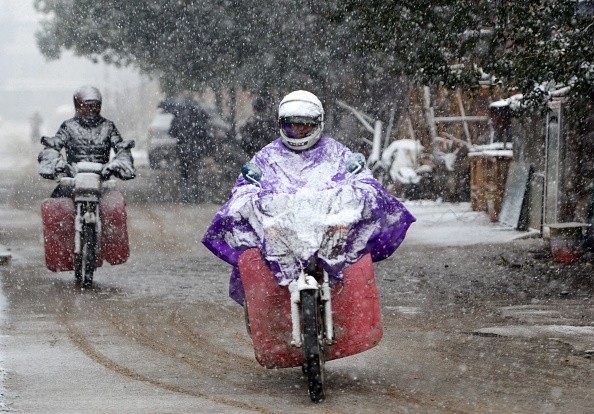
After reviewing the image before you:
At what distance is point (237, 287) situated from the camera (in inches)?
311

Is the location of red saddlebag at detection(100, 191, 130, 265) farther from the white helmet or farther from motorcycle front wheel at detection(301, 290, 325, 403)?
motorcycle front wheel at detection(301, 290, 325, 403)

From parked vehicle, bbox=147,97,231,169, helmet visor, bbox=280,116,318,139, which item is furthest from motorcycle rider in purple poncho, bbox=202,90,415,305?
parked vehicle, bbox=147,97,231,169

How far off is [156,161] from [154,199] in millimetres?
12111

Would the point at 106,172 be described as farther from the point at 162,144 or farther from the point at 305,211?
the point at 162,144

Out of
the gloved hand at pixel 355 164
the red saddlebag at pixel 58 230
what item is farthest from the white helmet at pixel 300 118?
the red saddlebag at pixel 58 230

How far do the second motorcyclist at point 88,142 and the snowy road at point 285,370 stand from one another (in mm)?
1277

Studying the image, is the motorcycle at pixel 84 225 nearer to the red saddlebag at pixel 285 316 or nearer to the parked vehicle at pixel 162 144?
the red saddlebag at pixel 285 316

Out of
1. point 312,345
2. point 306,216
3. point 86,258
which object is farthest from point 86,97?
point 312,345

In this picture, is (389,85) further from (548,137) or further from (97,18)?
(548,137)

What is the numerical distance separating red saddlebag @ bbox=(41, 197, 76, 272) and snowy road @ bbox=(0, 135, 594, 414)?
0.32 meters

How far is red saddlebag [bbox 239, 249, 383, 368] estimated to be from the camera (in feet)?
24.2

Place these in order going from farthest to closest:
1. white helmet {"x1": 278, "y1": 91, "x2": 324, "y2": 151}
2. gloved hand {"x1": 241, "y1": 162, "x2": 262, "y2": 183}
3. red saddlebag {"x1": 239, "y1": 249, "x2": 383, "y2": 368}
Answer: white helmet {"x1": 278, "y1": 91, "x2": 324, "y2": 151}
gloved hand {"x1": 241, "y1": 162, "x2": 262, "y2": 183}
red saddlebag {"x1": 239, "y1": 249, "x2": 383, "y2": 368}

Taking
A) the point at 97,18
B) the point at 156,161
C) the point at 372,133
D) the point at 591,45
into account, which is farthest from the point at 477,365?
the point at 156,161

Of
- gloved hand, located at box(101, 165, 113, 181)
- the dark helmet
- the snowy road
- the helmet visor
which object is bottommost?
the snowy road
